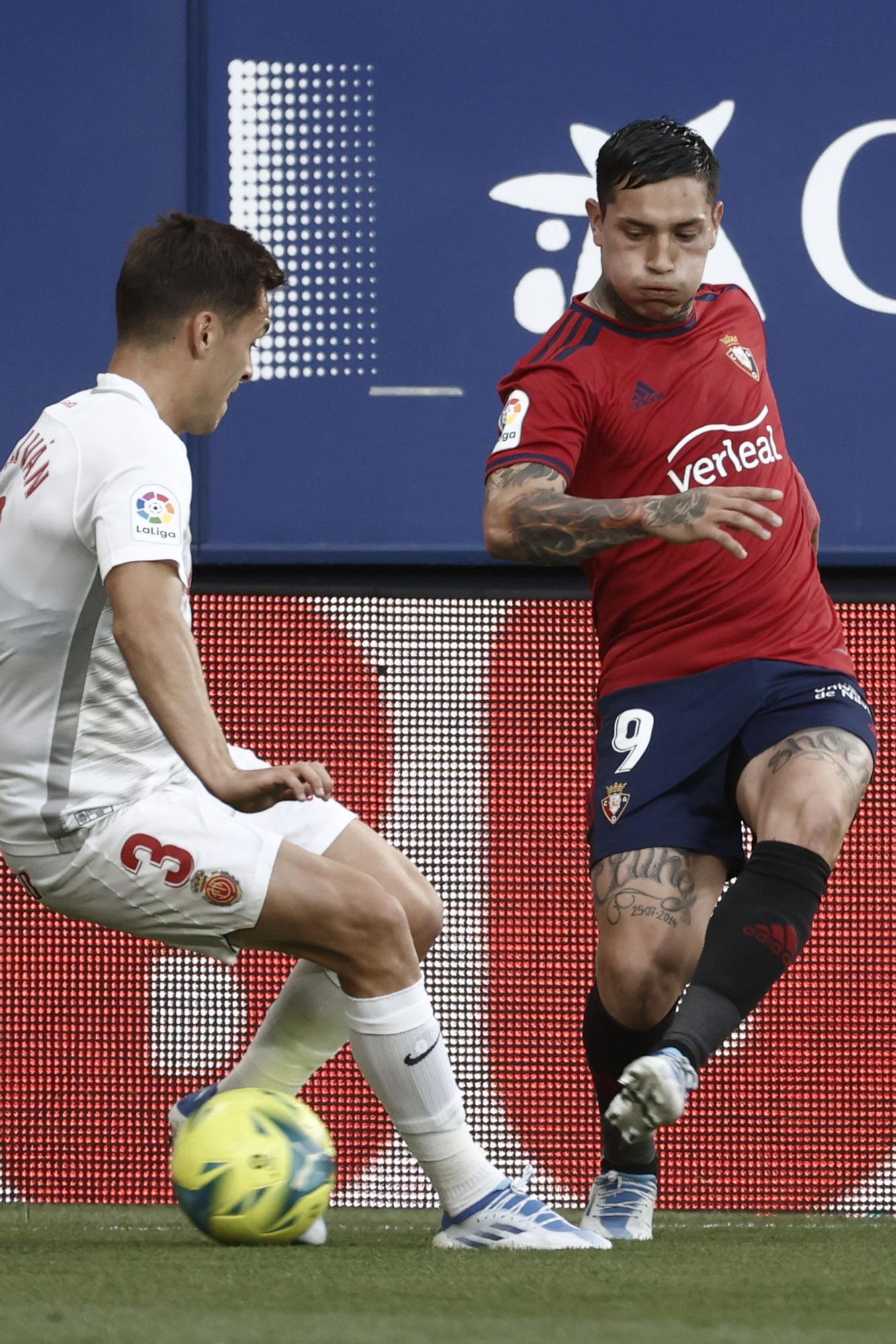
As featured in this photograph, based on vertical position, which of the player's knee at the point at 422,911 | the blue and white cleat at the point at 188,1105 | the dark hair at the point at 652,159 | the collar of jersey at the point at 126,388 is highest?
the dark hair at the point at 652,159

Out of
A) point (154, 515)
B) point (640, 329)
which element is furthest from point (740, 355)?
point (154, 515)

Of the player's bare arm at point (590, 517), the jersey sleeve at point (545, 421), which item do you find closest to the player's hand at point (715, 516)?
the player's bare arm at point (590, 517)

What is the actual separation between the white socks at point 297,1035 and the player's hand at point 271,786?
2.27ft

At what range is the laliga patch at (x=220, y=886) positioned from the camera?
10.4 ft

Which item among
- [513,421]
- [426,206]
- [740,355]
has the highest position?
[426,206]

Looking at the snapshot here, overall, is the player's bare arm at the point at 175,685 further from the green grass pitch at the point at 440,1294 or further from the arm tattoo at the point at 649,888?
the arm tattoo at the point at 649,888

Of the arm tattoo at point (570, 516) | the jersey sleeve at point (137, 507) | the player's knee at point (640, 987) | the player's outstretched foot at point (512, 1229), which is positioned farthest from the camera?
the player's knee at point (640, 987)

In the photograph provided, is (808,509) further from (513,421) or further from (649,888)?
(649,888)

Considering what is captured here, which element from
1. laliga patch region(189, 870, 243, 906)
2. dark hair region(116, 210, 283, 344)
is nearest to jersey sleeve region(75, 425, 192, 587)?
dark hair region(116, 210, 283, 344)

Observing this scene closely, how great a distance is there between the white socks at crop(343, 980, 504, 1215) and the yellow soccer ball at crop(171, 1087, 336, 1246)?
160 millimetres

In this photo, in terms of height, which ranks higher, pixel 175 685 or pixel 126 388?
pixel 126 388

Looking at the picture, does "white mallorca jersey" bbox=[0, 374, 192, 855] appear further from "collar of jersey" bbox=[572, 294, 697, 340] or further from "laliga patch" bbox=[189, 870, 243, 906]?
"collar of jersey" bbox=[572, 294, 697, 340]

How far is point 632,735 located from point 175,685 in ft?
3.16

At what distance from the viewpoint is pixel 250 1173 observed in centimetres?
322
